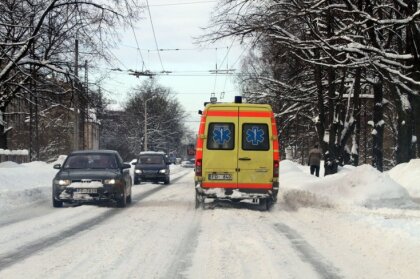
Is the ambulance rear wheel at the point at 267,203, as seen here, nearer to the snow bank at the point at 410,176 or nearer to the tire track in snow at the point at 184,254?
the tire track in snow at the point at 184,254

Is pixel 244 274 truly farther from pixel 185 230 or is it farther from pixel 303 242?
pixel 185 230

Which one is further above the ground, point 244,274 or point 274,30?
point 274,30

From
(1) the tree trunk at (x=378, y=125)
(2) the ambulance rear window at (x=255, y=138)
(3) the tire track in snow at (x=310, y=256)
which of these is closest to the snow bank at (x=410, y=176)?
(1) the tree trunk at (x=378, y=125)

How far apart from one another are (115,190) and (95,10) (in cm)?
977

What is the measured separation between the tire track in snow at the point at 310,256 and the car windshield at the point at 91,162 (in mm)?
6853

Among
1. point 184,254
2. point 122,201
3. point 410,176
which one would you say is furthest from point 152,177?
point 184,254

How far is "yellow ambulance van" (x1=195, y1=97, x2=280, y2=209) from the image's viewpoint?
14.7 meters

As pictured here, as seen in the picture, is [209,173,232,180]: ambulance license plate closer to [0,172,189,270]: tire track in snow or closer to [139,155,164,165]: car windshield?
[0,172,189,270]: tire track in snow

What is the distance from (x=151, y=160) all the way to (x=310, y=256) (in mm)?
23017

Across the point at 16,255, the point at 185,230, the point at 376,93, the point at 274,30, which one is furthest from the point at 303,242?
the point at 376,93

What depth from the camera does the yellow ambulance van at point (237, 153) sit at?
14719 mm

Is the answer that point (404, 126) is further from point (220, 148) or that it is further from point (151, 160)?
point (220, 148)

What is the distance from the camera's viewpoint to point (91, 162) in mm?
A: 16391

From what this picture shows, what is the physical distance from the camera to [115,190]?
1530 cm
